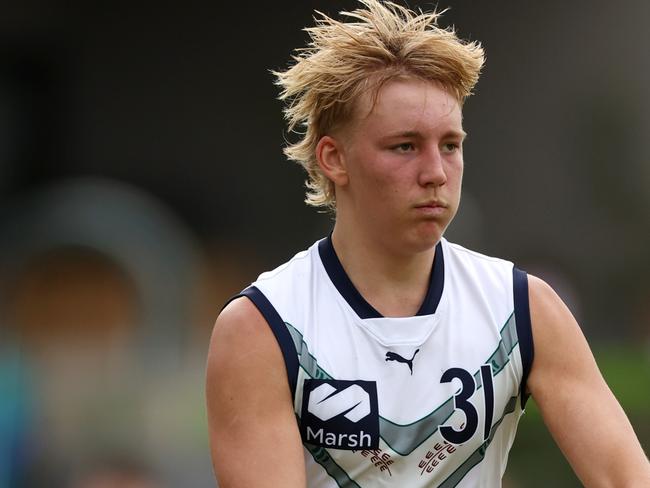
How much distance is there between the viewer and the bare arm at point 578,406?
12.3ft

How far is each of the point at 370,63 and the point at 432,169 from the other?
16.3 inches

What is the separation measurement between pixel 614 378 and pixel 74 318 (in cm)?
454

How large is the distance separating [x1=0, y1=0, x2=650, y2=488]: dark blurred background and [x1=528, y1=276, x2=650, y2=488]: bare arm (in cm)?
664

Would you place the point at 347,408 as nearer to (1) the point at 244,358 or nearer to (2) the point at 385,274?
(1) the point at 244,358

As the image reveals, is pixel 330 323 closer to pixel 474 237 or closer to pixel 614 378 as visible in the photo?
pixel 614 378

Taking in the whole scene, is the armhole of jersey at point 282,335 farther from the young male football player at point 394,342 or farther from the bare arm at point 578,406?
the bare arm at point 578,406

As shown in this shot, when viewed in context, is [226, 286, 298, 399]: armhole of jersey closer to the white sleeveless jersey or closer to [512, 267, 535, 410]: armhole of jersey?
the white sleeveless jersey

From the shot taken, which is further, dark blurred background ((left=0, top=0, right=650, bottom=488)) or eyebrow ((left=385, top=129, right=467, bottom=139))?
dark blurred background ((left=0, top=0, right=650, bottom=488))

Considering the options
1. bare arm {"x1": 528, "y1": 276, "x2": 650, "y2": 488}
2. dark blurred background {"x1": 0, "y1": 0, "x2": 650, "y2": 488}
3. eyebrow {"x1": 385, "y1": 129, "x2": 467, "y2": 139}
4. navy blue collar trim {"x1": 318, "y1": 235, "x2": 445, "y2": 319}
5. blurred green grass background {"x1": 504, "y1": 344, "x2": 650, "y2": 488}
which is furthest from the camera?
dark blurred background {"x1": 0, "y1": 0, "x2": 650, "y2": 488}

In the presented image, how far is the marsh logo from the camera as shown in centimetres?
387

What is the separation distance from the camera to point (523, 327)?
13.0 feet

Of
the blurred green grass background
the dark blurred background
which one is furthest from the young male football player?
the dark blurred background

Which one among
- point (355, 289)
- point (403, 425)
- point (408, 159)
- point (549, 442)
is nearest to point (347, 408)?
point (403, 425)

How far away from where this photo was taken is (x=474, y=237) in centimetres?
1234
